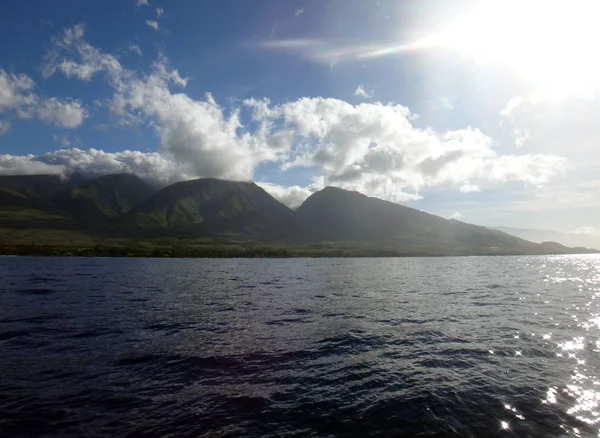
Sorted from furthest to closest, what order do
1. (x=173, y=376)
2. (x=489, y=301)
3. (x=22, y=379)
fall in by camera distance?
(x=489, y=301), (x=173, y=376), (x=22, y=379)

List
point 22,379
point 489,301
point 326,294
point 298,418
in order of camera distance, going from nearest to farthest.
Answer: point 298,418, point 22,379, point 489,301, point 326,294

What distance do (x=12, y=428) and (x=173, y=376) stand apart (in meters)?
8.03

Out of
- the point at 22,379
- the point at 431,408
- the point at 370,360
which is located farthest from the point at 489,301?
the point at 22,379

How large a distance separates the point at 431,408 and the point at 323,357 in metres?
9.34

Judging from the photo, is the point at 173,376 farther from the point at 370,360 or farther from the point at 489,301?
the point at 489,301

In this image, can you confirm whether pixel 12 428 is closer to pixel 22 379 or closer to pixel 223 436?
pixel 22 379

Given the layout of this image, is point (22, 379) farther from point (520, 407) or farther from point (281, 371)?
point (520, 407)

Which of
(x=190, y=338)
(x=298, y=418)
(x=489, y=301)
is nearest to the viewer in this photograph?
(x=298, y=418)

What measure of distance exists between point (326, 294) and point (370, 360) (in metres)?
38.3

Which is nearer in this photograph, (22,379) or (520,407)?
(520,407)

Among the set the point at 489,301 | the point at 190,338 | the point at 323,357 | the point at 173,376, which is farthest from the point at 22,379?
the point at 489,301

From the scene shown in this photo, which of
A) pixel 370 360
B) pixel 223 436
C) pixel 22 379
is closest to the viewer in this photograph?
pixel 223 436

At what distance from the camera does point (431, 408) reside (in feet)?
60.2

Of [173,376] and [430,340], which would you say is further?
[430,340]
